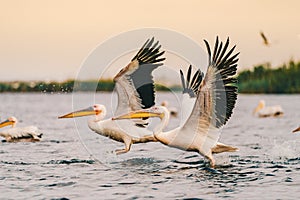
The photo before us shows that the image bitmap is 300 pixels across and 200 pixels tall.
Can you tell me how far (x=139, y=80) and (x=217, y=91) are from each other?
2407mm

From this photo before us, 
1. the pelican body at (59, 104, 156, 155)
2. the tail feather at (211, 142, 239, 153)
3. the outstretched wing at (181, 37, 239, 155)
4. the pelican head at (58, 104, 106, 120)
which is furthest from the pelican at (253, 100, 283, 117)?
the outstretched wing at (181, 37, 239, 155)

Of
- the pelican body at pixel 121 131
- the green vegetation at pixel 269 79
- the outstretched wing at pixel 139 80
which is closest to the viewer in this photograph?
the outstretched wing at pixel 139 80

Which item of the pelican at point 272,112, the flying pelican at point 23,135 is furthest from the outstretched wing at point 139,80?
the pelican at point 272,112

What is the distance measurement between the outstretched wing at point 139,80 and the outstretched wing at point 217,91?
1.85m

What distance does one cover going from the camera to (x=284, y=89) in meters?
46.1

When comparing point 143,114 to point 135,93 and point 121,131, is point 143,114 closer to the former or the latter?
point 135,93

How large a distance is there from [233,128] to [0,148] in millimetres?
8816

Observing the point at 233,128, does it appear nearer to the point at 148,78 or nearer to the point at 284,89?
the point at 148,78

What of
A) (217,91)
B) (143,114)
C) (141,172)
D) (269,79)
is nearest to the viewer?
(217,91)

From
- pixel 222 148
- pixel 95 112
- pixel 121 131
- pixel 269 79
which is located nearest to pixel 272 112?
pixel 95 112

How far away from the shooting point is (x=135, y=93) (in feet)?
37.0

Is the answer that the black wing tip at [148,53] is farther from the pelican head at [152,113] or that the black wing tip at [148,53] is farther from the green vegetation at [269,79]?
the green vegetation at [269,79]

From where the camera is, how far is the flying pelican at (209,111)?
29.3 feet

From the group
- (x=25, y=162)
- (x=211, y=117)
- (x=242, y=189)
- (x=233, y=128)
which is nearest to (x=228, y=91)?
(x=211, y=117)
